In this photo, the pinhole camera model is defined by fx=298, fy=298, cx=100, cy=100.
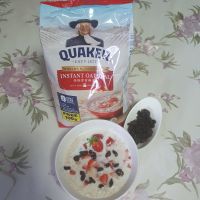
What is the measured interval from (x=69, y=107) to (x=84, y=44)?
14cm

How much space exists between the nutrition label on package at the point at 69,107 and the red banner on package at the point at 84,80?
0.08ft

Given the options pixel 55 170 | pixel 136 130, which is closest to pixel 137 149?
pixel 136 130

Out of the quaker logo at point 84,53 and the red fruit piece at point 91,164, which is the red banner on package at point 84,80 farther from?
the red fruit piece at point 91,164

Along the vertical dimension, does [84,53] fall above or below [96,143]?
above

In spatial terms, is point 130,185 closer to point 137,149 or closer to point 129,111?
point 137,149

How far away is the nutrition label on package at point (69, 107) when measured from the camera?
24.2 inches

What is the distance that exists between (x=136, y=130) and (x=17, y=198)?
0.88ft

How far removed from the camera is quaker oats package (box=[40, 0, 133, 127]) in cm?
55

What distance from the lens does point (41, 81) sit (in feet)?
2.40

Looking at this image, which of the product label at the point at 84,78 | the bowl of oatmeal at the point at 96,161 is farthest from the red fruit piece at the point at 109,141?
the product label at the point at 84,78

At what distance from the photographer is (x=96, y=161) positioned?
584 mm

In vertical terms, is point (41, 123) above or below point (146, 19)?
below

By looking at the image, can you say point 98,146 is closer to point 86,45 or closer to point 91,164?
point 91,164

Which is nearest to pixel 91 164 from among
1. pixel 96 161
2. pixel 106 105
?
pixel 96 161
